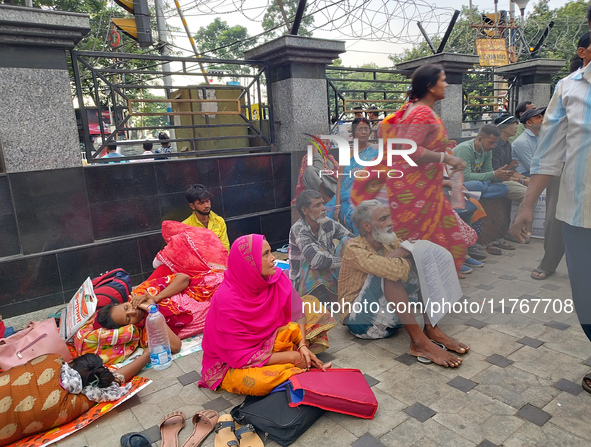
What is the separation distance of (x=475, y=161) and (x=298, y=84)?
2539mm

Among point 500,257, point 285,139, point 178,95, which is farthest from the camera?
point 178,95

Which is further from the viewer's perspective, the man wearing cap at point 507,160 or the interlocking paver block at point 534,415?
the man wearing cap at point 507,160

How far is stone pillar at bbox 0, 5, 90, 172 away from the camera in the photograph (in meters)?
3.75

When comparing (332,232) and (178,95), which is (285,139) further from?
(332,232)

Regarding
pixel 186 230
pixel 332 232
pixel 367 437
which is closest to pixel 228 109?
pixel 186 230

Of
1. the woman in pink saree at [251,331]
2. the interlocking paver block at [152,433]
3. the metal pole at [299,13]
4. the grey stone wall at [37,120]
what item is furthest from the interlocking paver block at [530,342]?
the metal pole at [299,13]

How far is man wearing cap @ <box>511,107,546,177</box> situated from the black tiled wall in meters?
2.99

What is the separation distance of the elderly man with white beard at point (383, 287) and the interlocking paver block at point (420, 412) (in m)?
0.47

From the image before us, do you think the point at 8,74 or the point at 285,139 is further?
the point at 285,139

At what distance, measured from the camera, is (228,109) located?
19.6ft

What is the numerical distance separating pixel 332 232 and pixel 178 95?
3986mm

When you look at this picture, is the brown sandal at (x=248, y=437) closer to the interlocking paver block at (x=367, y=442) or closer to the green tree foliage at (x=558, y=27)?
the interlocking paver block at (x=367, y=442)

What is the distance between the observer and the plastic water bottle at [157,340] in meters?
3.03

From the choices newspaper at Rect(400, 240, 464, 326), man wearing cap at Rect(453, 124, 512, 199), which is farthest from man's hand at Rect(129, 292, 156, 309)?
man wearing cap at Rect(453, 124, 512, 199)
